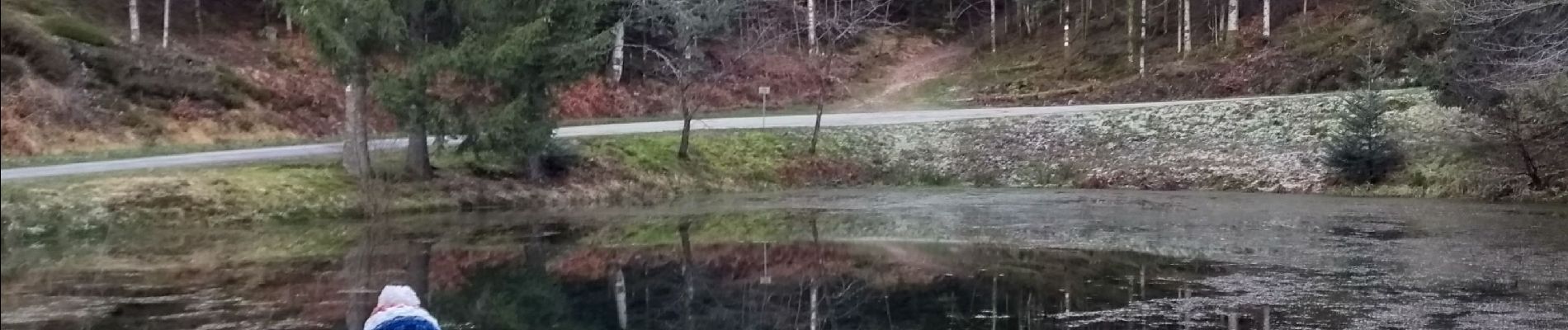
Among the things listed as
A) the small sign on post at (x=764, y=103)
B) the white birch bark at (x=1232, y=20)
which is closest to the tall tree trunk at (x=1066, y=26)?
the white birch bark at (x=1232, y=20)

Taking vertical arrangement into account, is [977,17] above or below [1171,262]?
above

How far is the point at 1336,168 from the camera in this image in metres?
23.0

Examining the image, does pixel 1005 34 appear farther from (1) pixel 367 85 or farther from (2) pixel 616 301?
(2) pixel 616 301

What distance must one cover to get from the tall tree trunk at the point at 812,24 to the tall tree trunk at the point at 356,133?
1595 centimetres

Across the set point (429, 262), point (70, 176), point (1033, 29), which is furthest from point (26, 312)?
point (1033, 29)

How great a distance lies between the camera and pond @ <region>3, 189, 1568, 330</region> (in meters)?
10.2

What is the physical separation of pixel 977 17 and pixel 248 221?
1229 inches

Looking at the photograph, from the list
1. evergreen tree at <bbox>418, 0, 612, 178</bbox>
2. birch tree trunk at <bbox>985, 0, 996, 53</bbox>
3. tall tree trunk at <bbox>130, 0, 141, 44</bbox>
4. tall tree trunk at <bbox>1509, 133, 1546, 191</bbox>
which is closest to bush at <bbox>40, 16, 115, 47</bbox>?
tall tree trunk at <bbox>130, 0, 141, 44</bbox>

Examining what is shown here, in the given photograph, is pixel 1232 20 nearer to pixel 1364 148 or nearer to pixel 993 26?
pixel 993 26

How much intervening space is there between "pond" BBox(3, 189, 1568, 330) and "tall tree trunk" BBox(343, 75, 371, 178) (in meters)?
0.86

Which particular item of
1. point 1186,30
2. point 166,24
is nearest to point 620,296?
point 166,24

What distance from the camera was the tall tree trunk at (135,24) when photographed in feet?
36.8

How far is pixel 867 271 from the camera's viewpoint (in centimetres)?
1360

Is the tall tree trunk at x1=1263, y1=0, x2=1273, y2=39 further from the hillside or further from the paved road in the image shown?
the paved road
